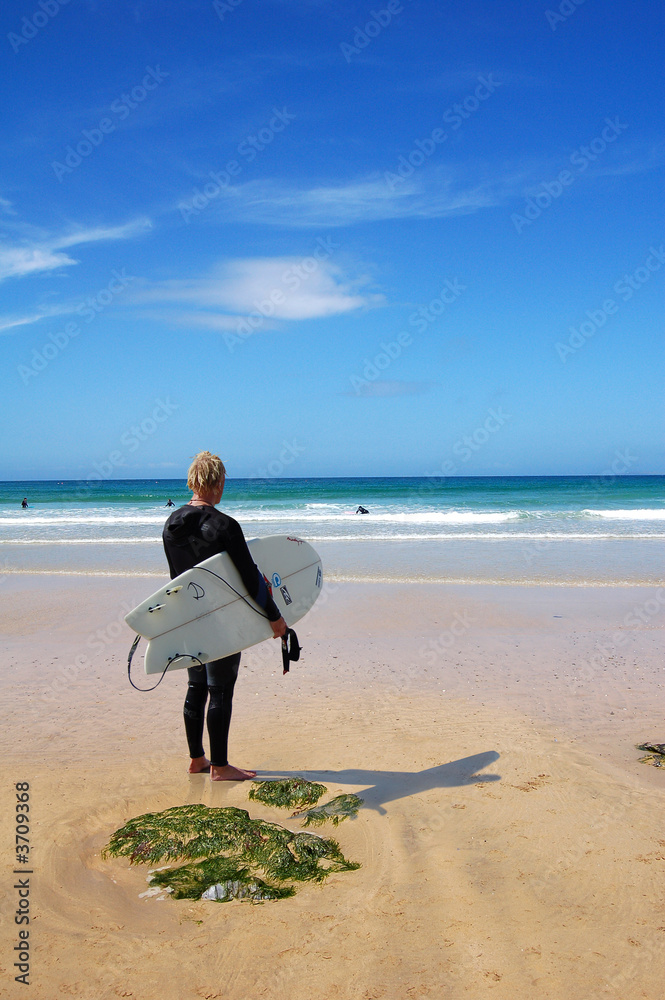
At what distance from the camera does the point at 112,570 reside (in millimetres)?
12742

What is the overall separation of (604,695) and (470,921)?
3188 millimetres

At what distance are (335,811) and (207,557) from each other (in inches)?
57.8

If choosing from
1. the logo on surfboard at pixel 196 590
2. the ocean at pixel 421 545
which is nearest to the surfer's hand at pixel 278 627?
the logo on surfboard at pixel 196 590

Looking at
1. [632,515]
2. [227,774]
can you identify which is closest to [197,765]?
[227,774]

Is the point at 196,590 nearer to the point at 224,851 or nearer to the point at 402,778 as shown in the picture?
the point at 224,851

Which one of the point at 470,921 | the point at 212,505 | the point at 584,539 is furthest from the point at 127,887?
the point at 584,539

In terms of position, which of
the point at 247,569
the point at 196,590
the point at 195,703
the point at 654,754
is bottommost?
the point at 654,754

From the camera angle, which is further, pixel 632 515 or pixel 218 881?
pixel 632 515

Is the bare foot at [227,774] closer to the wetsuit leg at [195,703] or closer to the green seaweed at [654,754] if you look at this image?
the wetsuit leg at [195,703]

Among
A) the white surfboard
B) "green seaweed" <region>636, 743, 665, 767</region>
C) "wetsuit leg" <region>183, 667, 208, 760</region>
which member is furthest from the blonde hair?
"green seaweed" <region>636, 743, 665, 767</region>

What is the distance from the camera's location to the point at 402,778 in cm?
373

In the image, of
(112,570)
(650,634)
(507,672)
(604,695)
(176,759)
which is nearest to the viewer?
(176,759)

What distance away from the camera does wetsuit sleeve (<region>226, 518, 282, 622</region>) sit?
3.40 m

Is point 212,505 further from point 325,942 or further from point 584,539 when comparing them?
point 584,539
